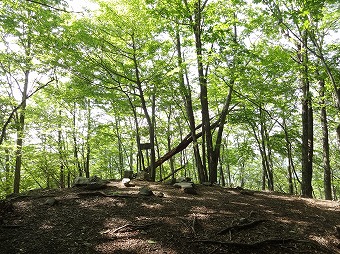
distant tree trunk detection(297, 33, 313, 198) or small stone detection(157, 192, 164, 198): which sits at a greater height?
Answer: distant tree trunk detection(297, 33, 313, 198)

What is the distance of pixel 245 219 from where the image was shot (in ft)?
17.3

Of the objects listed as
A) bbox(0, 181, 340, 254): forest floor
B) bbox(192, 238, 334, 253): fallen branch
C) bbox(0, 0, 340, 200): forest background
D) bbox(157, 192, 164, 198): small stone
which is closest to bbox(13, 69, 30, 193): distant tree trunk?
bbox(0, 0, 340, 200): forest background

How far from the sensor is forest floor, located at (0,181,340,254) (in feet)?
13.7

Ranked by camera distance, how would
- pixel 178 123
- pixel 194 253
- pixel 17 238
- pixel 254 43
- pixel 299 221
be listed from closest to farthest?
pixel 194 253
pixel 17 238
pixel 299 221
pixel 254 43
pixel 178 123

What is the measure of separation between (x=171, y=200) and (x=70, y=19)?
7.87 meters

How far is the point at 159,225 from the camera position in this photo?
16.3ft

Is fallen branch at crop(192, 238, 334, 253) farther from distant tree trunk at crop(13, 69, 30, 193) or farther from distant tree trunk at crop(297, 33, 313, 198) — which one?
distant tree trunk at crop(13, 69, 30, 193)

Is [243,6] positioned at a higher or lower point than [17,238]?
higher

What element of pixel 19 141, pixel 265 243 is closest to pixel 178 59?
pixel 265 243

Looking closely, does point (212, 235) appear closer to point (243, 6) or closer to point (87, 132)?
point (243, 6)

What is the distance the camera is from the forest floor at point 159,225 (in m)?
Result: 4.17

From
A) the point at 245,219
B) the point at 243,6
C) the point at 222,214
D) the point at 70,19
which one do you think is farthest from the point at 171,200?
the point at 243,6

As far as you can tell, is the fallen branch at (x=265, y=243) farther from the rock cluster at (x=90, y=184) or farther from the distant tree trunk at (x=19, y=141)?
the distant tree trunk at (x=19, y=141)

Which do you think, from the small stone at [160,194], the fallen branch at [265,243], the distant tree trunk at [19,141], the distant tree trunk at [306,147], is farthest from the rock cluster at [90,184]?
the distant tree trunk at [306,147]
